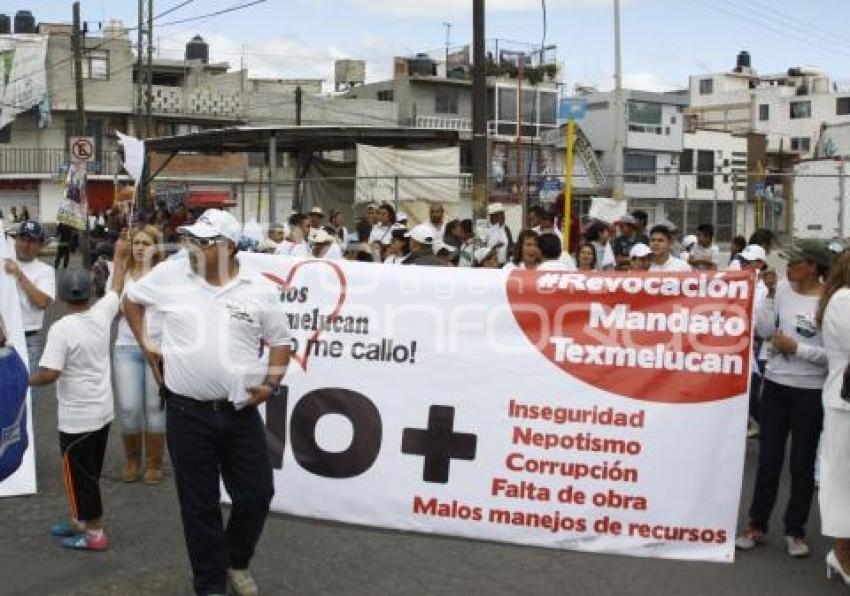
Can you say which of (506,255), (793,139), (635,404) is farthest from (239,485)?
(793,139)

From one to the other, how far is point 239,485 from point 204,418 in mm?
382

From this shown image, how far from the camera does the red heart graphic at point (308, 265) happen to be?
232 inches

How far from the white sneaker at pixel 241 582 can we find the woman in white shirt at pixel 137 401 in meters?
2.32

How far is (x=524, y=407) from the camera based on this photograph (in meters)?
5.48

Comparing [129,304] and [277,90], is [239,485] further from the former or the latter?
[277,90]

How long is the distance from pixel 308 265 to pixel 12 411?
7.50 ft

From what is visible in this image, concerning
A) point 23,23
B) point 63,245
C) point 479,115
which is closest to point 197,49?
point 23,23

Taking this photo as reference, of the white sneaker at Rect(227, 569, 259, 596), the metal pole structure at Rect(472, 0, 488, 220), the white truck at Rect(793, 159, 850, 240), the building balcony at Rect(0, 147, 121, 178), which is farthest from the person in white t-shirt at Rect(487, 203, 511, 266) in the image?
the building balcony at Rect(0, 147, 121, 178)

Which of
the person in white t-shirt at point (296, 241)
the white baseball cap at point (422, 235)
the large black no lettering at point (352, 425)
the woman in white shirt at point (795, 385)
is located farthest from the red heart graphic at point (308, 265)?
the person in white t-shirt at point (296, 241)

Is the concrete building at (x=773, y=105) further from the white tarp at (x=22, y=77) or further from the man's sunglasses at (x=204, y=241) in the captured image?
the man's sunglasses at (x=204, y=241)

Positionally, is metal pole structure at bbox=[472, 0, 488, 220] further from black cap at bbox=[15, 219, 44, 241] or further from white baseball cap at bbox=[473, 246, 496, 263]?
→ black cap at bbox=[15, 219, 44, 241]

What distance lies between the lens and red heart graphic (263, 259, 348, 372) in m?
5.88

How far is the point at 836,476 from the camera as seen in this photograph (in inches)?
209

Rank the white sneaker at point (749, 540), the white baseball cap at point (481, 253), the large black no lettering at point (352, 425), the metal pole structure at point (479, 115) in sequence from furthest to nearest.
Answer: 1. the metal pole structure at point (479, 115)
2. the white baseball cap at point (481, 253)
3. the white sneaker at point (749, 540)
4. the large black no lettering at point (352, 425)
